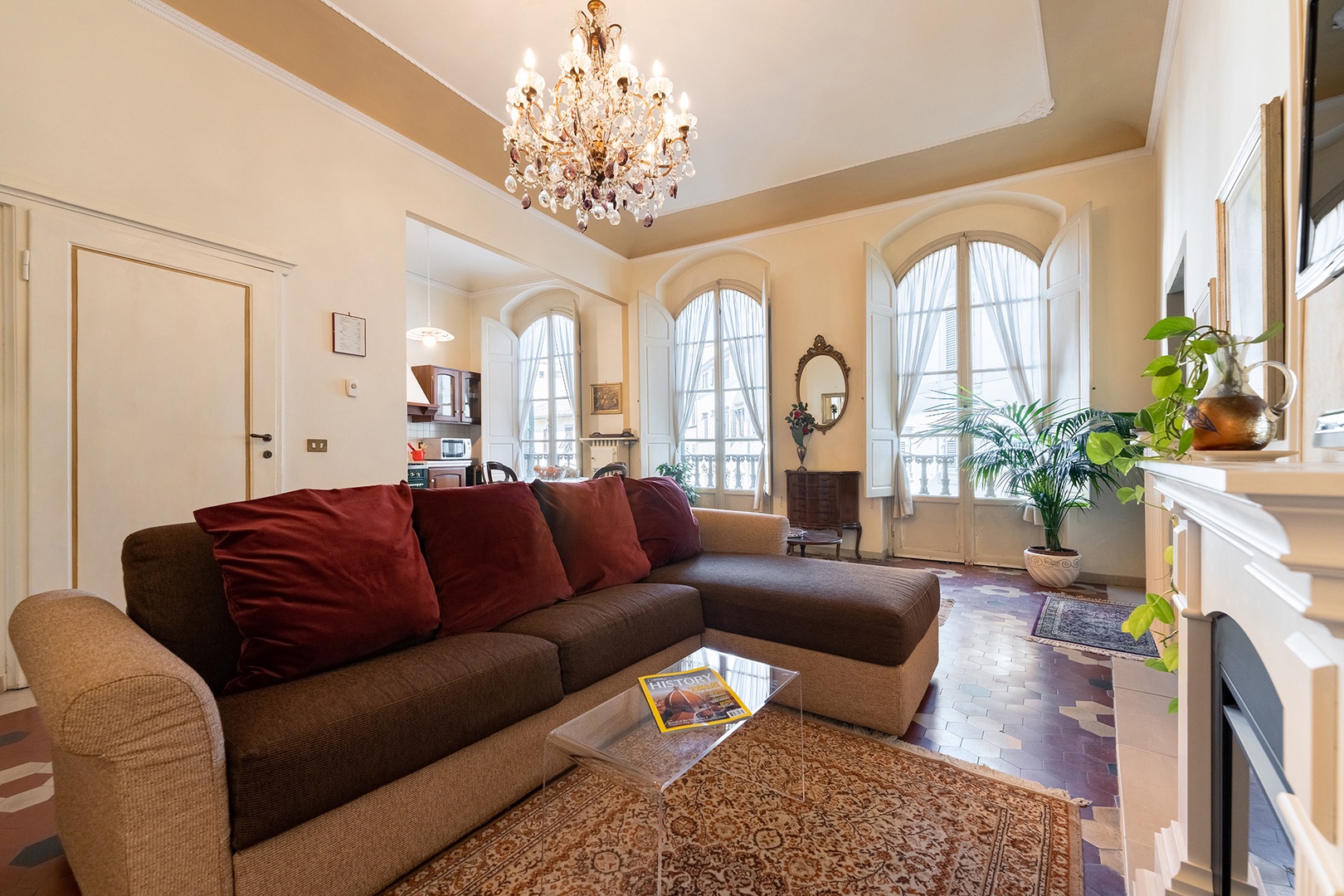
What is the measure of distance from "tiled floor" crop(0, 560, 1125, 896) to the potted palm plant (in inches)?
44.1

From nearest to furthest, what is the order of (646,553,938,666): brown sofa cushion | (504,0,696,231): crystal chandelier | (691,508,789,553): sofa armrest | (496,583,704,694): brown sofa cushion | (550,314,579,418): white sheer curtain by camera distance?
(496,583,704,694): brown sofa cushion, (646,553,938,666): brown sofa cushion, (504,0,696,231): crystal chandelier, (691,508,789,553): sofa armrest, (550,314,579,418): white sheer curtain

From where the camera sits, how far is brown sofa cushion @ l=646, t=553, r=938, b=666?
204 cm

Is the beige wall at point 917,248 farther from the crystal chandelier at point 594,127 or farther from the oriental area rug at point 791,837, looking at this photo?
the oriental area rug at point 791,837

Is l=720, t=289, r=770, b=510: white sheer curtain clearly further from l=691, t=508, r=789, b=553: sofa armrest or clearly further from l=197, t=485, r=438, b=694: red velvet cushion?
l=197, t=485, r=438, b=694: red velvet cushion

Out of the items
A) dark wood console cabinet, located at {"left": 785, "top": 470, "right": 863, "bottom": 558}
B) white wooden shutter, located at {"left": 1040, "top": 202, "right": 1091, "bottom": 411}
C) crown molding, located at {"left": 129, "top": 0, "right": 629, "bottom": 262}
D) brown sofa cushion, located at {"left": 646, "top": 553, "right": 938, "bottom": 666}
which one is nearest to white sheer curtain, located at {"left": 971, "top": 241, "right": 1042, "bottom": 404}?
white wooden shutter, located at {"left": 1040, "top": 202, "right": 1091, "bottom": 411}

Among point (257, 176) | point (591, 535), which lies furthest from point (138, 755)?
point (257, 176)

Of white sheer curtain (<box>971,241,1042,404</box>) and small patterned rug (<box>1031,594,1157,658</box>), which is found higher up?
white sheer curtain (<box>971,241,1042,404</box>)

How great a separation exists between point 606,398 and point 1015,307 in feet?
14.0

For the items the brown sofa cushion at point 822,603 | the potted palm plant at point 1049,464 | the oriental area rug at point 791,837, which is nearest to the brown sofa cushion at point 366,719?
the oriental area rug at point 791,837

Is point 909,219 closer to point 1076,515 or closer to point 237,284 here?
point 1076,515

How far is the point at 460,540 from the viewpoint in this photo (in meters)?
1.96

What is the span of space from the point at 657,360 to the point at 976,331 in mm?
3039

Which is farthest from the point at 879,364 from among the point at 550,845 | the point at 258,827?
the point at 258,827

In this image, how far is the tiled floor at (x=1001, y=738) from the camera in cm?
145
